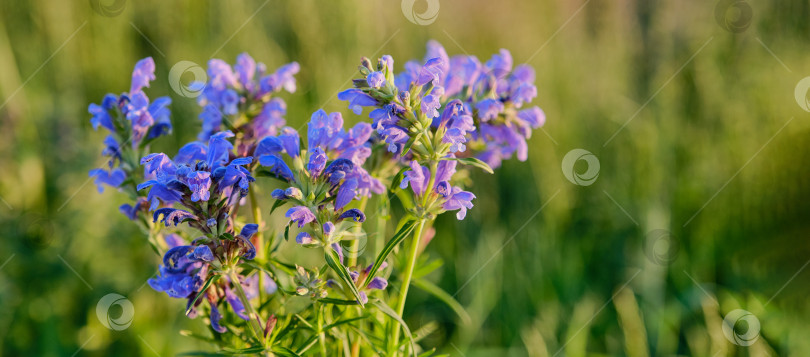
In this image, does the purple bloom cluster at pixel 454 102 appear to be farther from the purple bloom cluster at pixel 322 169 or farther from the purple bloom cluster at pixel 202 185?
the purple bloom cluster at pixel 202 185

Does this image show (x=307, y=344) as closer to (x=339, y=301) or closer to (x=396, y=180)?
(x=339, y=301)

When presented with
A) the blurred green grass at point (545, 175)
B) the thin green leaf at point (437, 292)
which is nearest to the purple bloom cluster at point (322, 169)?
A: the thin green leaf at point (437, 292)

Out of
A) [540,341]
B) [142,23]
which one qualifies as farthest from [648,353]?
[142,23]

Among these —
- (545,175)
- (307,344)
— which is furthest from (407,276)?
(545,175)

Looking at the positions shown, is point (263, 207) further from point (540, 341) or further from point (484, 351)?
point (540, 341)

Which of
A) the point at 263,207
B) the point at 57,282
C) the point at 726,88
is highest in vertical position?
the point at 726,88

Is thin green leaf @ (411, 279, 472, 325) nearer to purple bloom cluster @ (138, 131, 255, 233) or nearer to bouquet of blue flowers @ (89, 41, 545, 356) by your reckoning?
bouquet of blue flowers @ (89, 41, 545, 356)
